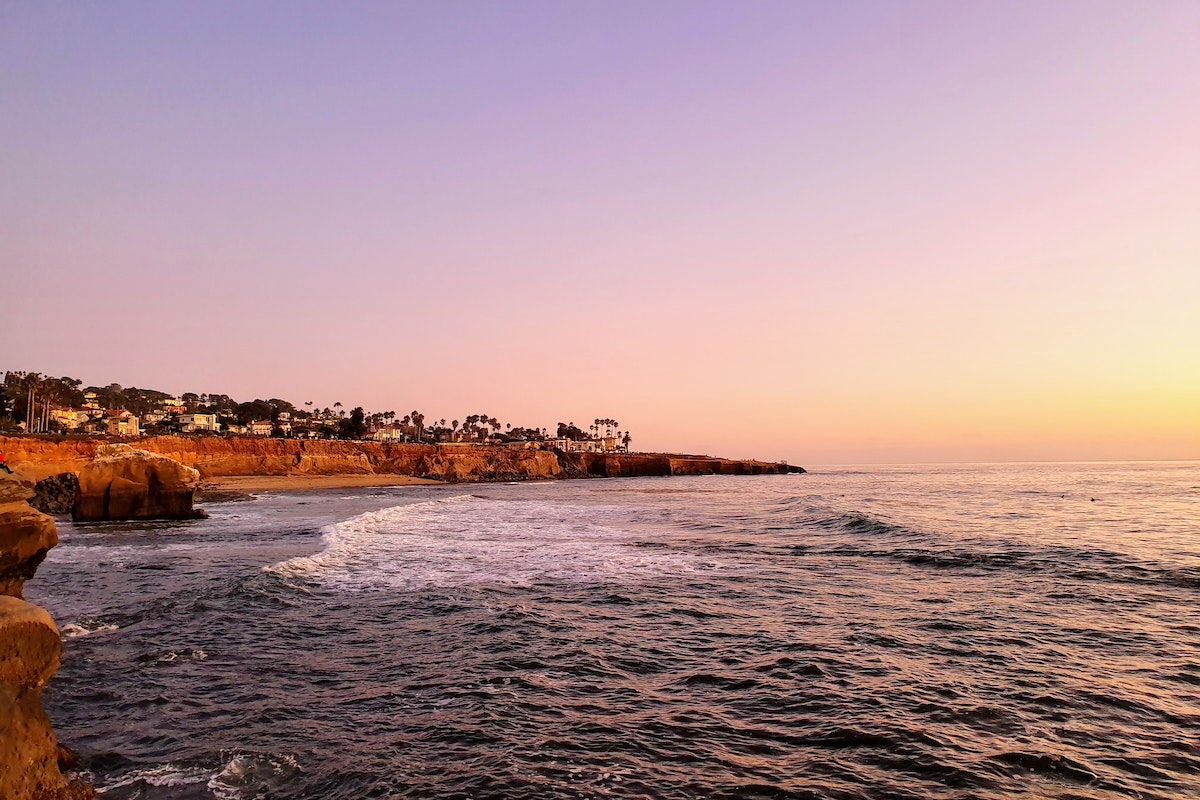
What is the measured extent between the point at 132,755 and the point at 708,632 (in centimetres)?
901

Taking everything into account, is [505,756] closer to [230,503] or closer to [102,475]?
[102,475]

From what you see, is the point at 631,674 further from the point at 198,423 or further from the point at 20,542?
the point at 198,423

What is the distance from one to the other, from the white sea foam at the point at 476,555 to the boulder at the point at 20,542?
976 cm

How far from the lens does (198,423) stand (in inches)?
5999

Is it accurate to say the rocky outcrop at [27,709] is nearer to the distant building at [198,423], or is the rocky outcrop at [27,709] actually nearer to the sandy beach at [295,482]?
the sandy beach at [295,482]

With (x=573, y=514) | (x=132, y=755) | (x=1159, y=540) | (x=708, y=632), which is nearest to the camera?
(x=132, y=755)

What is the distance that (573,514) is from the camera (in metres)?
43.5

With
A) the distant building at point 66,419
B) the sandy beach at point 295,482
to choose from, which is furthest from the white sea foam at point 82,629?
the distant building at point 66,419

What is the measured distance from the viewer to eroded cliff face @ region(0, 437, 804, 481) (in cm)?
6378

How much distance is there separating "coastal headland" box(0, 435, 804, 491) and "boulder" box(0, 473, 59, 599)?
4804 centimetres

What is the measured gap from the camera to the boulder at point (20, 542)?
25.2ft

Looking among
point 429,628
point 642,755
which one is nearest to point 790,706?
point 642,755

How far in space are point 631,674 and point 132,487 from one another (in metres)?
33.9

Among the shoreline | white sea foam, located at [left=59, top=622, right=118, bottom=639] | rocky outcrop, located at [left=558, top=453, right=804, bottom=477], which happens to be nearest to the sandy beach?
the shoreline
